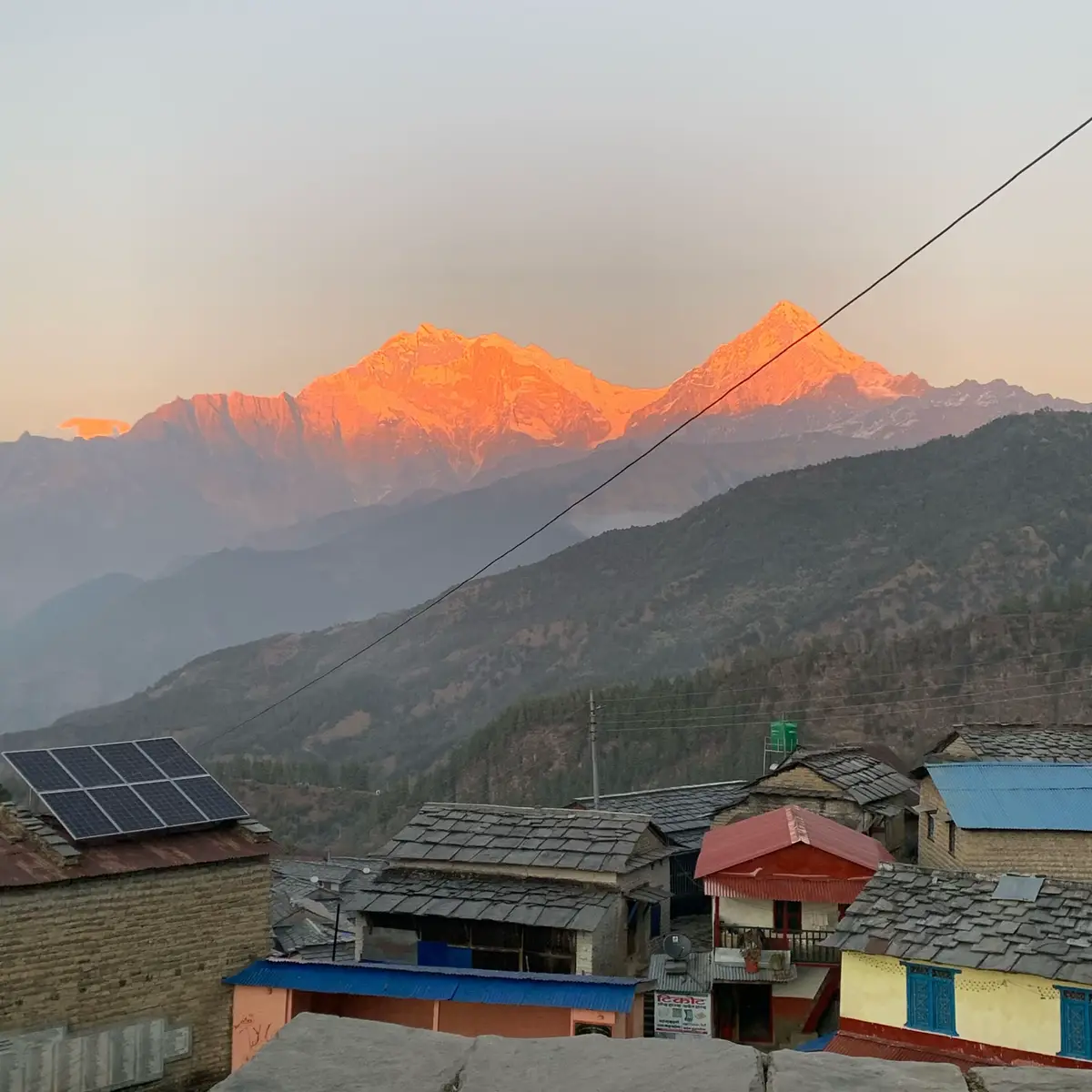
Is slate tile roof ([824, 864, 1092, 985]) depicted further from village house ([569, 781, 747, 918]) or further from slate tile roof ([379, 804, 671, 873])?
village house ([569, 781, 747, 918])

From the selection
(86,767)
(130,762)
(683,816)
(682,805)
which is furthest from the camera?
(682,805)

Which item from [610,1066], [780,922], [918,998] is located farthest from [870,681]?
[610,1066]

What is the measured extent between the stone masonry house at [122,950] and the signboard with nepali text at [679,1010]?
7.88 m

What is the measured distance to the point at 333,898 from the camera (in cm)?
3384

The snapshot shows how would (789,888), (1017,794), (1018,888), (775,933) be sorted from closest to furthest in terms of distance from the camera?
(1018,888) < (789,888) < (775,933) < (1017,794)

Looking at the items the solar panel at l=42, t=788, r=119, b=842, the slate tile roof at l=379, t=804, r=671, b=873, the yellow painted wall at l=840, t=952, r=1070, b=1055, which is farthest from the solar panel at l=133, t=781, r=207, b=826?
the yellow painted wall at l=840, t=952, r=1070, b=1055

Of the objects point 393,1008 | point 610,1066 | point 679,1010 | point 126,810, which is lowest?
point 679,1010

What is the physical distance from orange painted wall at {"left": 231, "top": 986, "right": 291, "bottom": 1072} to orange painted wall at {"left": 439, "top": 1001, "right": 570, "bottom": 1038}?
272 centimetres

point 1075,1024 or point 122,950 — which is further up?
point 122,950

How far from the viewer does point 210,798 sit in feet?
65.0

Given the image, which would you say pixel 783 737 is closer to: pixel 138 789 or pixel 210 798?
pixel 210 798

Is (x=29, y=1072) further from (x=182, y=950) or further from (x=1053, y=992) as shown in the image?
(x=1053, y=992)

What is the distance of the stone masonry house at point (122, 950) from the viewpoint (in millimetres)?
15688

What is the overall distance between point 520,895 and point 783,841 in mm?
6197
